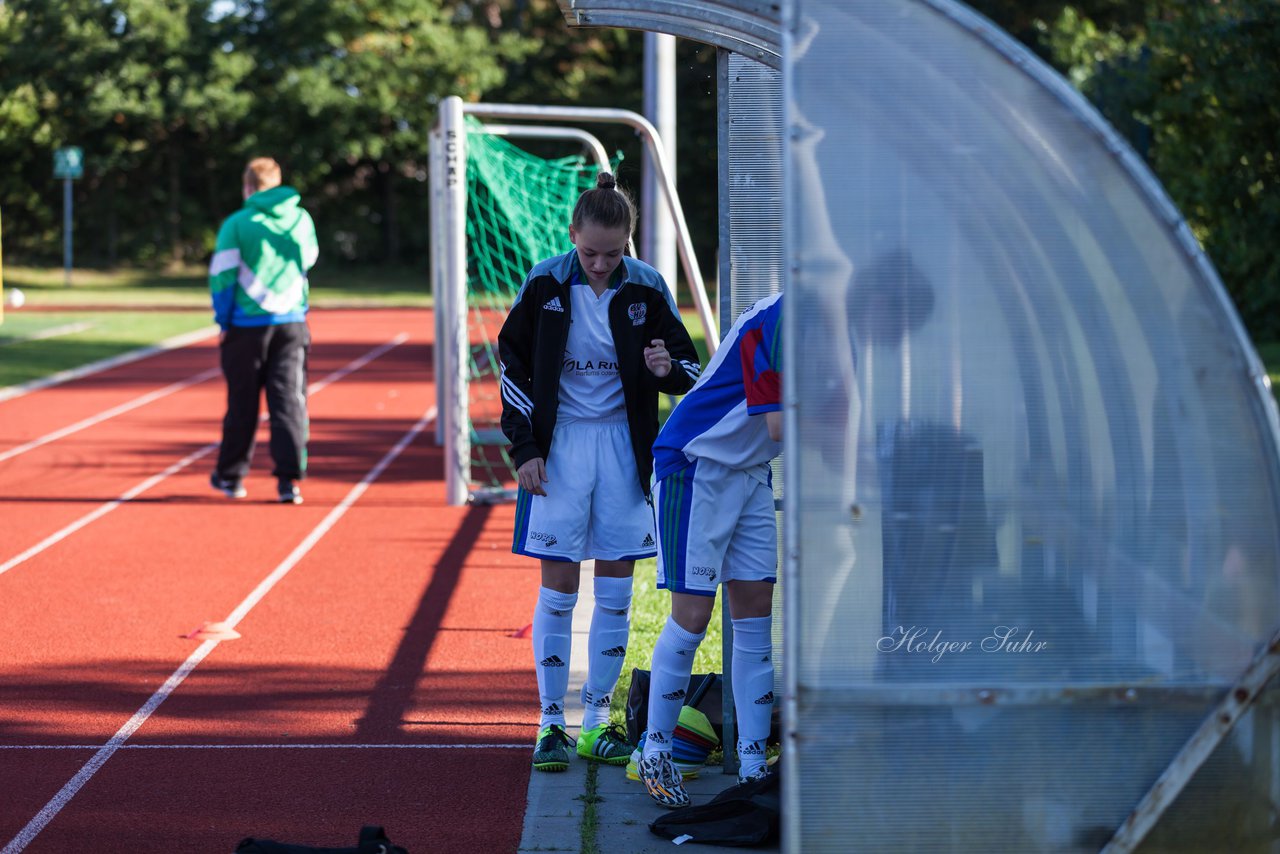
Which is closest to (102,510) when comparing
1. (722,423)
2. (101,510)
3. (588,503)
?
(101,510)

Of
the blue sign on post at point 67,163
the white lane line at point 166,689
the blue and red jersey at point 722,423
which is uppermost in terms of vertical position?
the blue sign on post at point 67,163

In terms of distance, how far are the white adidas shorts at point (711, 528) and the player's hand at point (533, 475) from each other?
0.40m

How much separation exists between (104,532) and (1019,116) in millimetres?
7264

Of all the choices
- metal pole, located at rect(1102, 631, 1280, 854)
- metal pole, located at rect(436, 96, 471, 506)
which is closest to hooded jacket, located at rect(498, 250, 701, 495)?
metal pole, located at rect(1102, 631, 1280, 854)

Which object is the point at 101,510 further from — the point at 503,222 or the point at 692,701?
the point at 692,701

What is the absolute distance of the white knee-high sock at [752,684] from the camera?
14.1 ft

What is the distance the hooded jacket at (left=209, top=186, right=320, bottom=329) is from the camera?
9344 millimetres

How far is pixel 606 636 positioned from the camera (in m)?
4.73

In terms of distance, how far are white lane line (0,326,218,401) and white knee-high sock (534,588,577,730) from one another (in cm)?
1188

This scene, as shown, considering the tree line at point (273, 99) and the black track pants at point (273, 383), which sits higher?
the tree line at point (273, 99)

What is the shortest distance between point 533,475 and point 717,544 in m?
0.63

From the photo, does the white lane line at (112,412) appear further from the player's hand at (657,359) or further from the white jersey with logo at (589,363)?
the player's hand at (657,359)

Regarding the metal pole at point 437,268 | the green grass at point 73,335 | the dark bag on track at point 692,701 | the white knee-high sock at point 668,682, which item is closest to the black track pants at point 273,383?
the metal pole at point 437,268

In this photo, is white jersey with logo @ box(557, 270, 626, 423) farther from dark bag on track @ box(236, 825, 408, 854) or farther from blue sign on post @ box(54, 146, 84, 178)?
blue sign on post @ box(54, 146, 84, 178)
